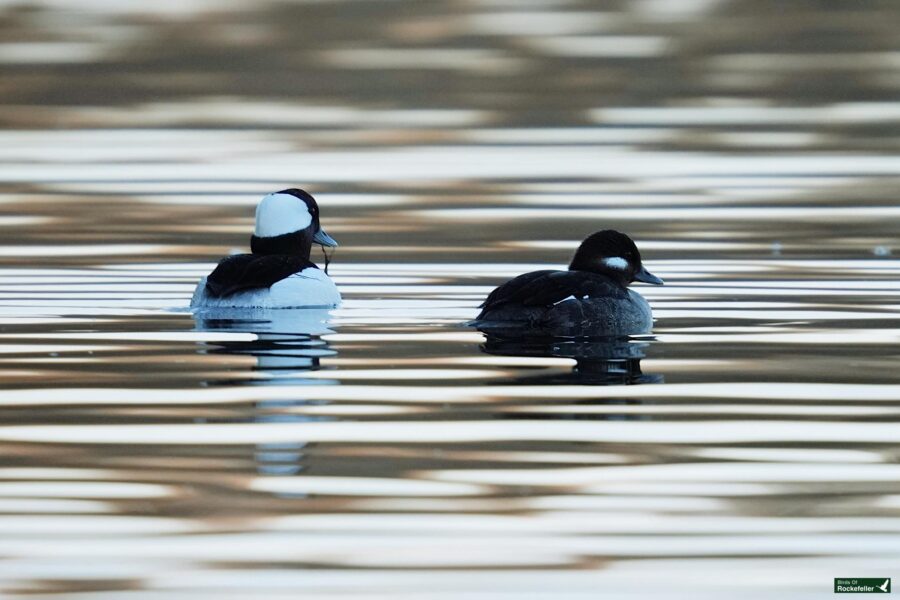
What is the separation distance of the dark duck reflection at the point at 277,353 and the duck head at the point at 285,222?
5.35 ft

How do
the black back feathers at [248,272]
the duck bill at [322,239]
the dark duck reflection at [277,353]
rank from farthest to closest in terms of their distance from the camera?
the duck bill at [322,239], the black back feathers at [248,272], the dark duck reflection at [277,353]

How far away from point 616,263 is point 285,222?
9.11ft

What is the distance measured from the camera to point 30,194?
733 inches

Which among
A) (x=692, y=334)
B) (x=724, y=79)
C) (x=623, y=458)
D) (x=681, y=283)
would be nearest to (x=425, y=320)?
(x=692, y=334)

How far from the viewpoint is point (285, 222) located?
1472cm

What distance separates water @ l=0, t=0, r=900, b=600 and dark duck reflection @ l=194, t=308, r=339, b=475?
0.12 ft

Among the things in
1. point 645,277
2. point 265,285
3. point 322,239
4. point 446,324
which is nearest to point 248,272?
point 265,285

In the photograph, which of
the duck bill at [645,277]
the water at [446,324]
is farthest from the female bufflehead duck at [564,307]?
the duck bill at [645,277]

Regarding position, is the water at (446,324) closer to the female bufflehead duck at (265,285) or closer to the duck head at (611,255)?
the female bufflehead duck at (265,285)

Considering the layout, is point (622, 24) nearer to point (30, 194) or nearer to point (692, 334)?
point (30, 194)

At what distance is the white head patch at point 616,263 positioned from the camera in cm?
1305

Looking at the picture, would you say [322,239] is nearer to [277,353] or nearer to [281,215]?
[281,215]

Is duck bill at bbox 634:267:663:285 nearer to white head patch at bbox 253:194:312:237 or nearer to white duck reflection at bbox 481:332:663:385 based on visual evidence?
white duck reflection at bbox 481:332:663:385

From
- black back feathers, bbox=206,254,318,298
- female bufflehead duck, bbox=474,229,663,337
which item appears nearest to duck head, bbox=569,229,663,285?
female bufflehead duck, bbox=474,229,663,337
